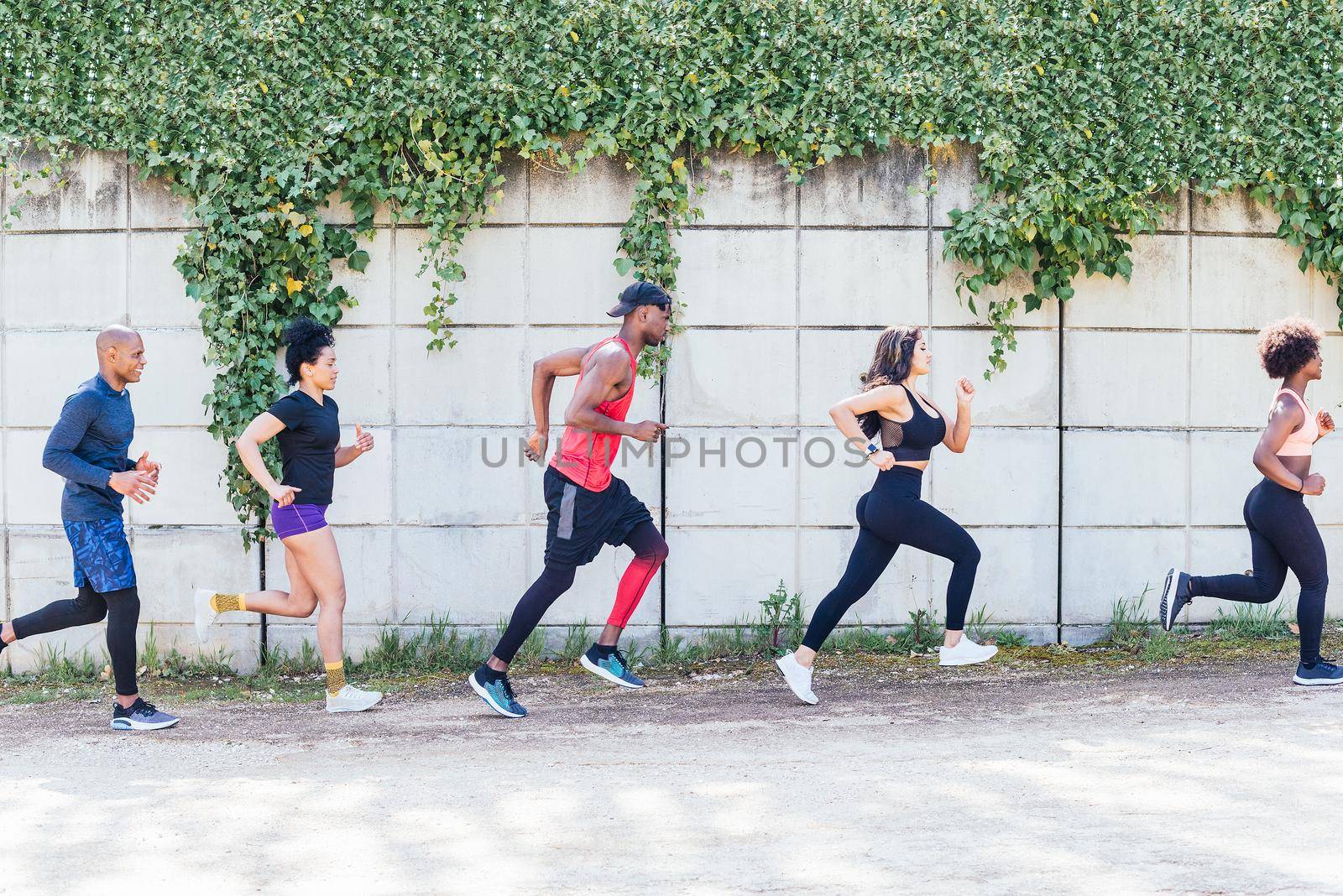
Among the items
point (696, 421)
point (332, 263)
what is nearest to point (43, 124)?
point (332, 263)

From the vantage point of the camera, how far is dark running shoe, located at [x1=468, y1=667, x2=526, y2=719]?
17.1 ft

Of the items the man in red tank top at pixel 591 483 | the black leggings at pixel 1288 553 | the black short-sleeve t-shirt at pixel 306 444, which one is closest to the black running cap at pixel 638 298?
the man in red tank top at pixel 591 483

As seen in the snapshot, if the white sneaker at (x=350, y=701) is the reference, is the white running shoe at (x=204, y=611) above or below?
above

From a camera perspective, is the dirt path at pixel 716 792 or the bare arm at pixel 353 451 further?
the bare arm at pixel 353 451

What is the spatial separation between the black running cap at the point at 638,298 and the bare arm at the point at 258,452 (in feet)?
5.35

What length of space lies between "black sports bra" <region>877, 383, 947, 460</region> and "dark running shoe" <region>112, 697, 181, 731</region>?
356cm

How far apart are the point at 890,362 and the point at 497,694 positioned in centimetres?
242

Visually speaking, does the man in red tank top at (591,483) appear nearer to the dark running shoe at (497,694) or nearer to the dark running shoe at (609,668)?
the dark running shoe at (497,694)

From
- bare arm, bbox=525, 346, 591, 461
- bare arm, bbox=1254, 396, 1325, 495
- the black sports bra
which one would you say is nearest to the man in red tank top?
bare arm, bbox=525, 346, 591, 461

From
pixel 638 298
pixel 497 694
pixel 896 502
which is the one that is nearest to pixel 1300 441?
pixel 896 502

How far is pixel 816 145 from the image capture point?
20.4ft

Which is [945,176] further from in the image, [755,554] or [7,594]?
[7,594]

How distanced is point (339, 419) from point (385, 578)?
925 millimetres

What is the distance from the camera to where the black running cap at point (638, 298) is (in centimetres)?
536
